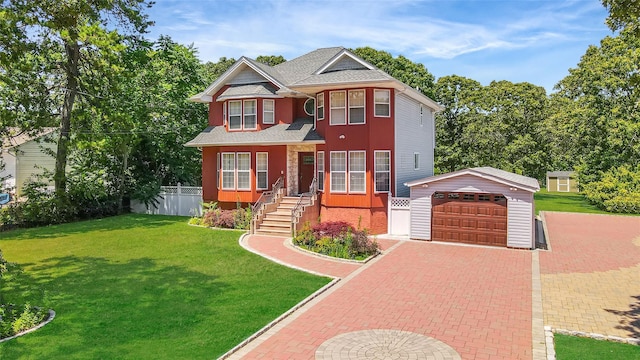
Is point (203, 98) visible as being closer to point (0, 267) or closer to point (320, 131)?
point (320, 131)

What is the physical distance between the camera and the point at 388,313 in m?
10.1

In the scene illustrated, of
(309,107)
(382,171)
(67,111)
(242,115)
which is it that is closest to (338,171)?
(382,171)

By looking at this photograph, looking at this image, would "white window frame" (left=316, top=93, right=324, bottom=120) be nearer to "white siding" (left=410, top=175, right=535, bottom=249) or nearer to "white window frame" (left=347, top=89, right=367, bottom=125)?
"white window frame" (left=347, top=89, right=367, bottom=125)

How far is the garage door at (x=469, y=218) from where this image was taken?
58.1 feet

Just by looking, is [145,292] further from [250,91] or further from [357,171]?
[250,91]

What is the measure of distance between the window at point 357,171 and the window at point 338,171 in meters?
0.30

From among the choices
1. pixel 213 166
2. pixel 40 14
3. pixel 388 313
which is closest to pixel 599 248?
pixel 388 313

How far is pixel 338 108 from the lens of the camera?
21094 mm

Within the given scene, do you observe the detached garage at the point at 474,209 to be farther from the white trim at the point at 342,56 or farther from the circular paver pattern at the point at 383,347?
the circular paver pattern at the point at 383,347

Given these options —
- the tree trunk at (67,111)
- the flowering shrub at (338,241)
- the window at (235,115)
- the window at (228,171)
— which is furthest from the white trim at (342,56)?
the tree trunk at (67,111)

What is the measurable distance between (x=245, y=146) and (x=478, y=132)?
25243 mm

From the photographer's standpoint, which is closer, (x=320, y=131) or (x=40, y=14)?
(x=40, y=14)

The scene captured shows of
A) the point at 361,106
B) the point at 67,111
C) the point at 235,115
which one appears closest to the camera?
the point at 361,106

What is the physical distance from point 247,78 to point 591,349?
20.9 metres
